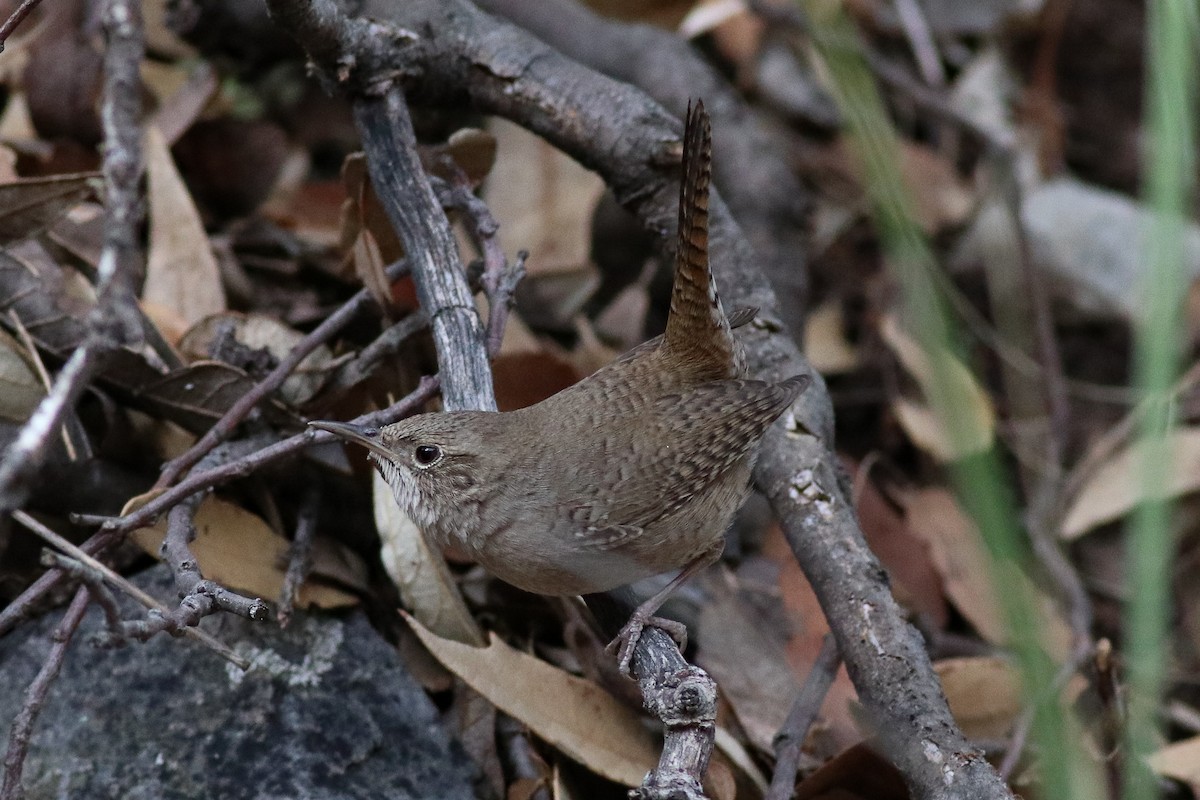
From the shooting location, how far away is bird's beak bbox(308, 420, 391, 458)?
2.36 meters

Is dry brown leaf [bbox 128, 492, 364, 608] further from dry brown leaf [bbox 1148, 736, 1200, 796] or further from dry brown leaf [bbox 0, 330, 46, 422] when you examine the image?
dry brown leaf [bbox 1148, 736, 1200, 796]

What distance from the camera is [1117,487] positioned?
12.9 ft

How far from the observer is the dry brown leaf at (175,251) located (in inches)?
125

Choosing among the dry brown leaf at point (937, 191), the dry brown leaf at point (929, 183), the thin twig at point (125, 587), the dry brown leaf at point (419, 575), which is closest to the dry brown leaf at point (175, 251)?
the dry brown leaf at point (419, 575)

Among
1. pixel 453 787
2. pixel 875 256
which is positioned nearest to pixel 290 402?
pixel 453 787

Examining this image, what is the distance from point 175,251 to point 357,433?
1.14m

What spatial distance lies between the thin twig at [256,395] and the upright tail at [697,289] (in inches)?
26.0

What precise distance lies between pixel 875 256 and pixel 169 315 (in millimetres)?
2789

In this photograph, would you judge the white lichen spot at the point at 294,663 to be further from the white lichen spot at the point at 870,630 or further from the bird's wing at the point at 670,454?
the white lichen spot at the point at 870,630

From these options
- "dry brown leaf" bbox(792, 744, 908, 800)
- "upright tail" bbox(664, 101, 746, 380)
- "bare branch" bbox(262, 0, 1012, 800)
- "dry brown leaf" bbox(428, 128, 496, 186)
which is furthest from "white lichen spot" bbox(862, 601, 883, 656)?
"dry brown leaf" bbox(428, 128, 496, 186)

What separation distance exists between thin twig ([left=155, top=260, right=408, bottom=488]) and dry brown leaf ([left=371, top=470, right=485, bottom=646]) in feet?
1.11

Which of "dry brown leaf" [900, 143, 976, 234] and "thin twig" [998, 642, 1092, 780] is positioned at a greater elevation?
"dry brown leaf" [900, 143, 976, 234]

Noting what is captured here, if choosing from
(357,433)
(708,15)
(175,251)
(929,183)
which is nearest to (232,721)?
(357,433)

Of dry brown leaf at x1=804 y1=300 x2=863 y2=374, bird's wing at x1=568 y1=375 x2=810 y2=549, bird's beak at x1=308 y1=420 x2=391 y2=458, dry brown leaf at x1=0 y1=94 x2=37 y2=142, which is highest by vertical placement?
dry brown leaf at x1=0 y1=94 x2=37 y2=142
